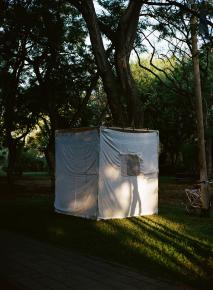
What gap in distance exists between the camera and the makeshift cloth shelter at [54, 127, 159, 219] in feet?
44.1

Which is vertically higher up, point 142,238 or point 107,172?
point 107,172

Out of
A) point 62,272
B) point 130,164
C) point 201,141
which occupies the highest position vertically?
point 201,141

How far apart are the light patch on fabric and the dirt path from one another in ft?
15.5

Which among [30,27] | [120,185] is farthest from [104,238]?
[30,27]

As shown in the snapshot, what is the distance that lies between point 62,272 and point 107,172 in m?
6.07

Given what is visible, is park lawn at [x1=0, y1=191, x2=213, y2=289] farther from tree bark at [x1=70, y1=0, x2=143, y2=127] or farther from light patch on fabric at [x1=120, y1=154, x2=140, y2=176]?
tree bark at [x1=70, y1=0, x2=143, y2=127]

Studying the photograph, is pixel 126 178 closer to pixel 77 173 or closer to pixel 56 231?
pixel 77 173

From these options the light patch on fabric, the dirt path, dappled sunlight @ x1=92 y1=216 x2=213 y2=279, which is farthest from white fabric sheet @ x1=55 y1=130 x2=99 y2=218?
the dirt path

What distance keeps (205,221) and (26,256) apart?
6.43 m

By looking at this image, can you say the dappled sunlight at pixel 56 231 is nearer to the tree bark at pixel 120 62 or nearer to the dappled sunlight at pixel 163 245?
the dappled sunlight at pixel 163 245

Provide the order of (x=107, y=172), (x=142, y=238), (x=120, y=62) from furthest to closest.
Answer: (x=120, y=62) → (x=107, y=172) → (x=142, y=238)

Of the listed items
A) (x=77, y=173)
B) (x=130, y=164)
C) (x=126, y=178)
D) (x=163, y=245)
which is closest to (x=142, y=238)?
(x=163, y=245)

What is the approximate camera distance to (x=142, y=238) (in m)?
10.6

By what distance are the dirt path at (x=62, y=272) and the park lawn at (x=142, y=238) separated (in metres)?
0.44
